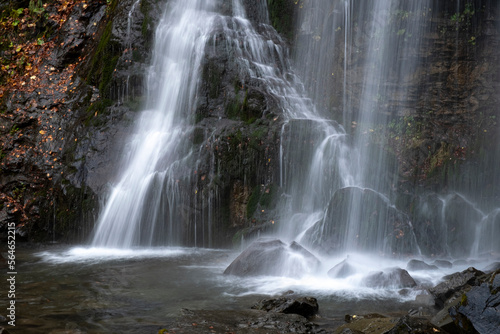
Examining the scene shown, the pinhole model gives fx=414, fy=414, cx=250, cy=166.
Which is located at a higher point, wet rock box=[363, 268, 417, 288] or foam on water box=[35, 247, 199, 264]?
wet rock box=[363, 268, 417, 288]

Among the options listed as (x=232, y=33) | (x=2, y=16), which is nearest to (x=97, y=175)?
(x=232, y=33)

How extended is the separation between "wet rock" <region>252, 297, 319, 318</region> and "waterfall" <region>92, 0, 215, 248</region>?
5214 millimetres

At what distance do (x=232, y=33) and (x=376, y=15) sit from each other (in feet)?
14.1

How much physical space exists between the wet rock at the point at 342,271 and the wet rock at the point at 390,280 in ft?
1.37

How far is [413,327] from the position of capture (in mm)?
3469

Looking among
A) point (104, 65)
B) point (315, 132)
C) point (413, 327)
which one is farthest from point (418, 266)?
point (104, 65)

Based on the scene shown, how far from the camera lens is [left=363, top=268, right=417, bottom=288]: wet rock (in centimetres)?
641

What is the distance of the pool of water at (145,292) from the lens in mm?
4739

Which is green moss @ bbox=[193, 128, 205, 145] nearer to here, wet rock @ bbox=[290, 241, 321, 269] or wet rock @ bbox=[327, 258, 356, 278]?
wet rock @ bbox=[290, 241, 321, 269]

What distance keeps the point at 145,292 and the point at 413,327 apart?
13.1 feet

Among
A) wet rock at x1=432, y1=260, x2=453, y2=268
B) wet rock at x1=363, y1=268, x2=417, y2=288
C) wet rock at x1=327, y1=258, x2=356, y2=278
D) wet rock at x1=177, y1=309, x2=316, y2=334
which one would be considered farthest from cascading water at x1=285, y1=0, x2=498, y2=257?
wet rock at x1=177, y1=309, x2=316, y2=334

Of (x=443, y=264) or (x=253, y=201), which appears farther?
(x=253, y=201)

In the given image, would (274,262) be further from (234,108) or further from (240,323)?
(234,108)

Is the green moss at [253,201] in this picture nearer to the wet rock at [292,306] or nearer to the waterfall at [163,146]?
the waterfall at [163,146]
